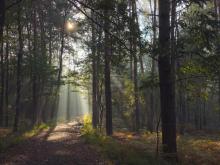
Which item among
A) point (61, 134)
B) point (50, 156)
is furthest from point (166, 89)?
point (61, 134)

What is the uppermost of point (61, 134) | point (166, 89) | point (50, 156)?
point (166, 89)

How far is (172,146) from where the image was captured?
11.4 meters

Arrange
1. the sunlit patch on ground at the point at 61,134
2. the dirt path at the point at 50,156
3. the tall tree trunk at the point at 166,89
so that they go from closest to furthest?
the dirt path at the point at 50,156 < the tall tree trunk at the point at 166,89 < the sunlit patch on ground at the point at 61,134

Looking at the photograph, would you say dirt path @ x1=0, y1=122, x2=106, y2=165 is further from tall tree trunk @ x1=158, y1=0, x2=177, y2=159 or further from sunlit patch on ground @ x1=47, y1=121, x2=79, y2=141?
sunlit patch on ground @ x1=47, y1=121, x2=79, y2=141

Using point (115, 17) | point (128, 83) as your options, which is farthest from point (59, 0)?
point (115, 17)

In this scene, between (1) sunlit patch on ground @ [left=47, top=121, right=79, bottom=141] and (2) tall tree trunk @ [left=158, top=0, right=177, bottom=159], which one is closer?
(2) tall tree trunk @ [left=158, top=0, right=177, bottom=159]

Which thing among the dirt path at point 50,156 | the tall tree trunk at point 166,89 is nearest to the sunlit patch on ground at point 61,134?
the dirt path at point 50,156

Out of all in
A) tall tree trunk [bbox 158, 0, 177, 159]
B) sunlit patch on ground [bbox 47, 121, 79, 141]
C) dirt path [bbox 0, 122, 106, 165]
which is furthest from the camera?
sunlit patch on ground [bbox 47, 121, 79, 141]

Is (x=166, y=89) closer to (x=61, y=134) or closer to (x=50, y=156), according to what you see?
(x=50, y=156)

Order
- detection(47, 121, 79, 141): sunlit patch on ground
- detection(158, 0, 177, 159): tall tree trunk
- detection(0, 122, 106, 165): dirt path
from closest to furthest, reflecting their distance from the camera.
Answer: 1. detection(0, 122, 106, 165): dirt path
2. detection(158, 0, 177, 159): tall tree trunk
3. detection(47, 121, 79, 141): sunlit patch on ground

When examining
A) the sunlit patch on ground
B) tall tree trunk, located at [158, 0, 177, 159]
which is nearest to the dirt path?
tall tree trunk, located at [158, 0, 177, 159]

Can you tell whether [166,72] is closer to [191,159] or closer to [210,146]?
[191,159]

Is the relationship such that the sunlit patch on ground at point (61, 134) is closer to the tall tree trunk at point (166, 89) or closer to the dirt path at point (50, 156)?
the dirt path at point (50, 156)

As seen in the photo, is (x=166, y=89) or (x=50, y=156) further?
(x=50, y=156)
